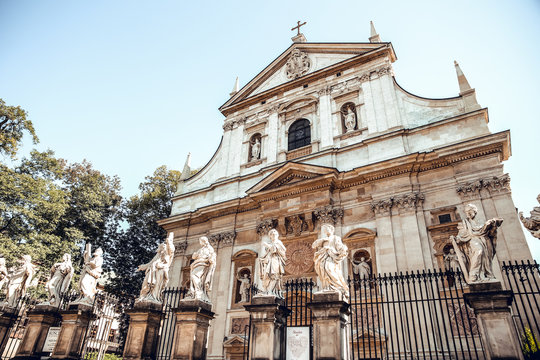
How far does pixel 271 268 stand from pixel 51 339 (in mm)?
7035

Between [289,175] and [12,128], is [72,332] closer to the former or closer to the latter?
[289,175]

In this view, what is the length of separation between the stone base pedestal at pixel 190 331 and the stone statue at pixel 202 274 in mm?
291

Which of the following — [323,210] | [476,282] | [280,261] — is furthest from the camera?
[323,210]

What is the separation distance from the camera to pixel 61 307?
35.3 feet

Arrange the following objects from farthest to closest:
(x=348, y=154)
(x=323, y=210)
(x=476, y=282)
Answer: (x=348, y=154) → (x=323, y=210) → (x=476, y=282)

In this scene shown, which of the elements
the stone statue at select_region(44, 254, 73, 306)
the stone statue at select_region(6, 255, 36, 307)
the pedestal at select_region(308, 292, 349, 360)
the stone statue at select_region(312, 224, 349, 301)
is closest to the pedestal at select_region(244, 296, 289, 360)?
the pedestal at select_region(308, 292, 349, 360)

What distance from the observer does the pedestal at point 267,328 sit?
7246mm

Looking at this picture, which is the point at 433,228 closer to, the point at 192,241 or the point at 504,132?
the point at 504,132

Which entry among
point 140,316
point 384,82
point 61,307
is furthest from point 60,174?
point 384,82

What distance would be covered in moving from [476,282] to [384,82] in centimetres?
1158

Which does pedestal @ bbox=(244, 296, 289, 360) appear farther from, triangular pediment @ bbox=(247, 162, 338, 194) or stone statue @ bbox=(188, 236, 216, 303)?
triangular pediment @ bbox=(247, 162, 338, 194)

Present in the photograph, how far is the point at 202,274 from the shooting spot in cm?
908

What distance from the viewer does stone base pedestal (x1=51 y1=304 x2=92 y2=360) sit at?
936 cm

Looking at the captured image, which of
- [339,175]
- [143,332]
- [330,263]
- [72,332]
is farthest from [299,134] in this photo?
[72,332]
